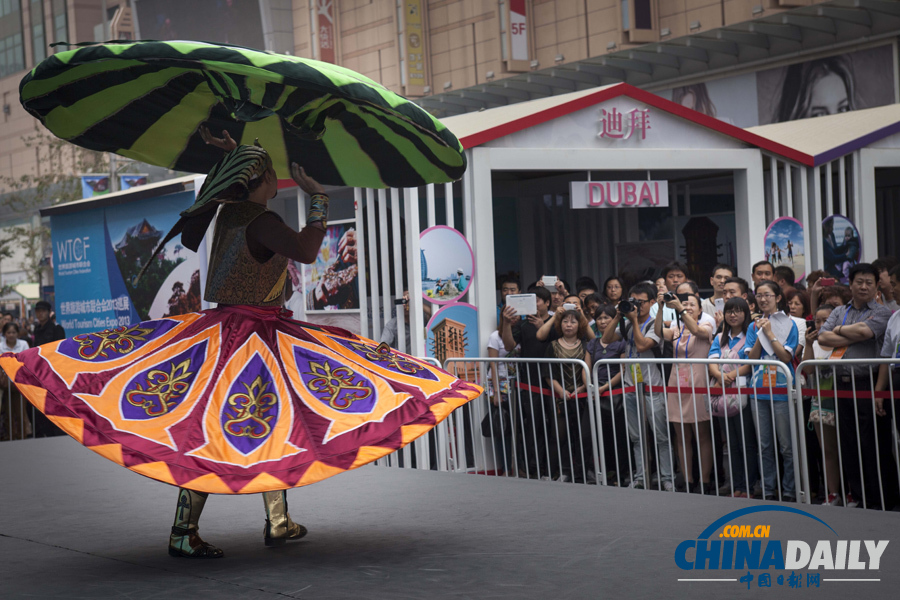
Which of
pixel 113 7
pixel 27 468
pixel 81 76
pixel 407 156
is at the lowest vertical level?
pixel 27 468

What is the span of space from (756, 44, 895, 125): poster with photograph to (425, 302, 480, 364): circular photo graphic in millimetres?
14060

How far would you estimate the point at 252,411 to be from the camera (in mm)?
4379

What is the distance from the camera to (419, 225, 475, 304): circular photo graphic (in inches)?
384

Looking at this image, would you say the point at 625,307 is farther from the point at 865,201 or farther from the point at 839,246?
the point at 865,201

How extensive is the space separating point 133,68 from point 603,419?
4585 millimetres

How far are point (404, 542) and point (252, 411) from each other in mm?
1235

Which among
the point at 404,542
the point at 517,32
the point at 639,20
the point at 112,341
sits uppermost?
the point at 517,32

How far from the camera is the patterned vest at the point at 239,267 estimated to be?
4695 mm

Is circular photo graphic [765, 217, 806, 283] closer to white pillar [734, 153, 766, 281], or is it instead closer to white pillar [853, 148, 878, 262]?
white pillar [734, 153, 766, 281]

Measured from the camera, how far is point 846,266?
1258cm

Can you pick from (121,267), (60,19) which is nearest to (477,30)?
(121,267)

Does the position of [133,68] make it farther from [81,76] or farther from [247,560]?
[247,560]

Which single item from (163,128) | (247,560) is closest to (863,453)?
(247,560)

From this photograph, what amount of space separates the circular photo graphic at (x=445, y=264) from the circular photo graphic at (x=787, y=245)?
13.1 feet
